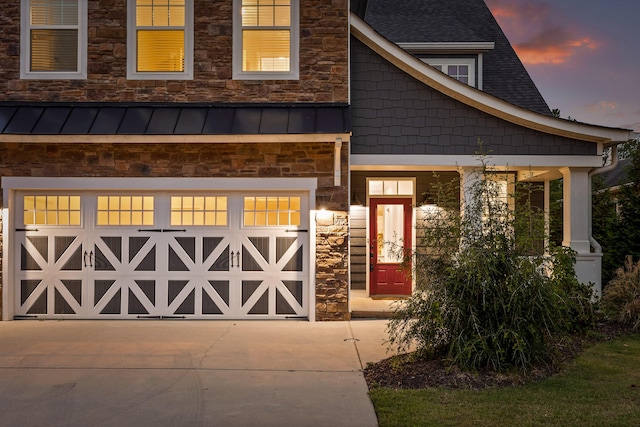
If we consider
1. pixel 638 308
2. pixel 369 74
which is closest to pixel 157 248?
pixel 369 74

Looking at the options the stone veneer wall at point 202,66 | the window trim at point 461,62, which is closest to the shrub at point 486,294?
the stone veneer wall at point 202,66

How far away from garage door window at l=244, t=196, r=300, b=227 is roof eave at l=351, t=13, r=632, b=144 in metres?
3.11

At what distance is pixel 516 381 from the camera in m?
5.80

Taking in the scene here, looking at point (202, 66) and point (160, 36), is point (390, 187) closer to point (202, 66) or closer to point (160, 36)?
point (202, 66)

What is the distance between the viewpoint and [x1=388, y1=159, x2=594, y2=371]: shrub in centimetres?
595

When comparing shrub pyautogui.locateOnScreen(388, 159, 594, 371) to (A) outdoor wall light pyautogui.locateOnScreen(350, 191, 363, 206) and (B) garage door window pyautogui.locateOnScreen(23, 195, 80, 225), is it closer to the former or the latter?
(A) outdoor wall light pyautogui.locateOnScreen(350, 191, 363, 206)

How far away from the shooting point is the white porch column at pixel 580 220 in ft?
32.4

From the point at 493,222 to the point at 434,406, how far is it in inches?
91.0

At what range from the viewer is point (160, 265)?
9.59 metres

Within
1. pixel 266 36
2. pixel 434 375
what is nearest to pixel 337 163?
pixel 266 36

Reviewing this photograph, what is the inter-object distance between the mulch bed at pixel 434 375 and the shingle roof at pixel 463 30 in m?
7.65

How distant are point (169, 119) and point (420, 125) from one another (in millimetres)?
4395

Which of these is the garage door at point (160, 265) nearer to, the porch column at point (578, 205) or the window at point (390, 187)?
the window at point (390, 187)

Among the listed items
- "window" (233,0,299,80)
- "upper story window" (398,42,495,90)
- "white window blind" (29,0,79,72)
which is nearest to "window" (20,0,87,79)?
"white window blind" (29,0,79,72)
